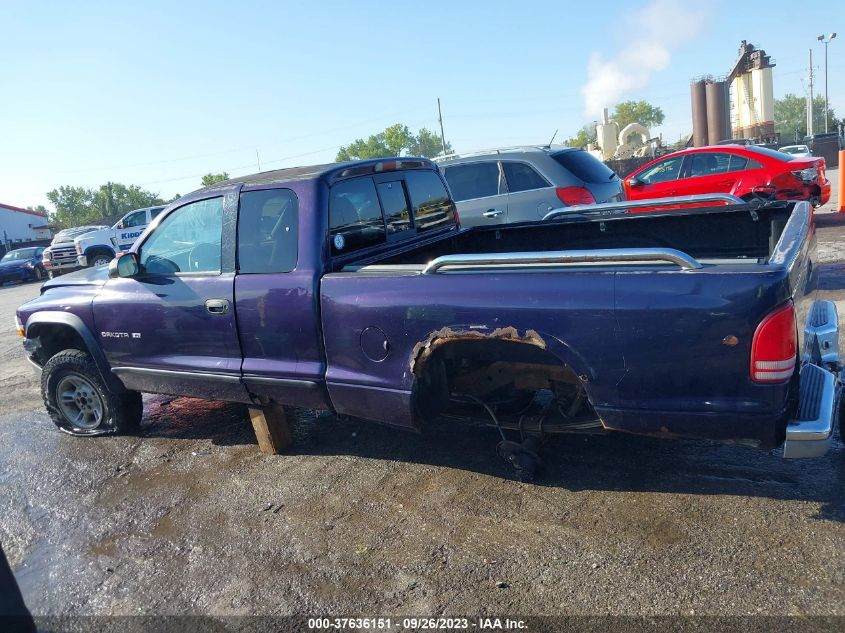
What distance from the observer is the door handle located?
4.16 m

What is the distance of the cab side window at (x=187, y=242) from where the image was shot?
436cm

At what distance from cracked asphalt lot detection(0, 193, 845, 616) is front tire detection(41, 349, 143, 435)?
440mm

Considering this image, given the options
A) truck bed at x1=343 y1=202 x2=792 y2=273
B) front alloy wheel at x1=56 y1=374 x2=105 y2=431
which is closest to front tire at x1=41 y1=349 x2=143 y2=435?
front alloy wheel at x1=56 y1=374 x2=105 y2=431

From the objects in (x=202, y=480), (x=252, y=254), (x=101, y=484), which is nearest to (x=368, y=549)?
(x=202, y=480)

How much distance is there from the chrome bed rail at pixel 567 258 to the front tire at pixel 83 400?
10.2 ft

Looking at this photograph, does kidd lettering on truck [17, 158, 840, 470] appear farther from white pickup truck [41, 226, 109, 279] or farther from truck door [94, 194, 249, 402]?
white pickup truck [41, 226, 109, 279]

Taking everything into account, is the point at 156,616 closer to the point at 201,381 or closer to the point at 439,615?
the point at 439,615

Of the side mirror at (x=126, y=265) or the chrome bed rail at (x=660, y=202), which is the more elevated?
the side mirror at (x=126, y=265)

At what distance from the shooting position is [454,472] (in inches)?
158

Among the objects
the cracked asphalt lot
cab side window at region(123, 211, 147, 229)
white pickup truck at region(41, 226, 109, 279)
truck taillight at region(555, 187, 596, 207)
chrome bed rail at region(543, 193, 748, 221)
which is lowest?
the cracked asphalt lot

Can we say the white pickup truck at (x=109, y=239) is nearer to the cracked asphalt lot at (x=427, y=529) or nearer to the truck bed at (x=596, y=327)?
the cracked asphalt lot at (x=427, y=529)

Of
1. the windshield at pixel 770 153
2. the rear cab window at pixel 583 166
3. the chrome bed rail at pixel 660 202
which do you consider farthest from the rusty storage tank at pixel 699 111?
the chrome bed rail at pixel 660 202

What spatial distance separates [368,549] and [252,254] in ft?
6.36

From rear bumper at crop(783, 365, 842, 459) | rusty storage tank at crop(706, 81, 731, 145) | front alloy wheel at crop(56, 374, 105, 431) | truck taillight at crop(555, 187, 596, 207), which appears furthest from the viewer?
rusty storage tank at crop(706, 81, 731, 145)
